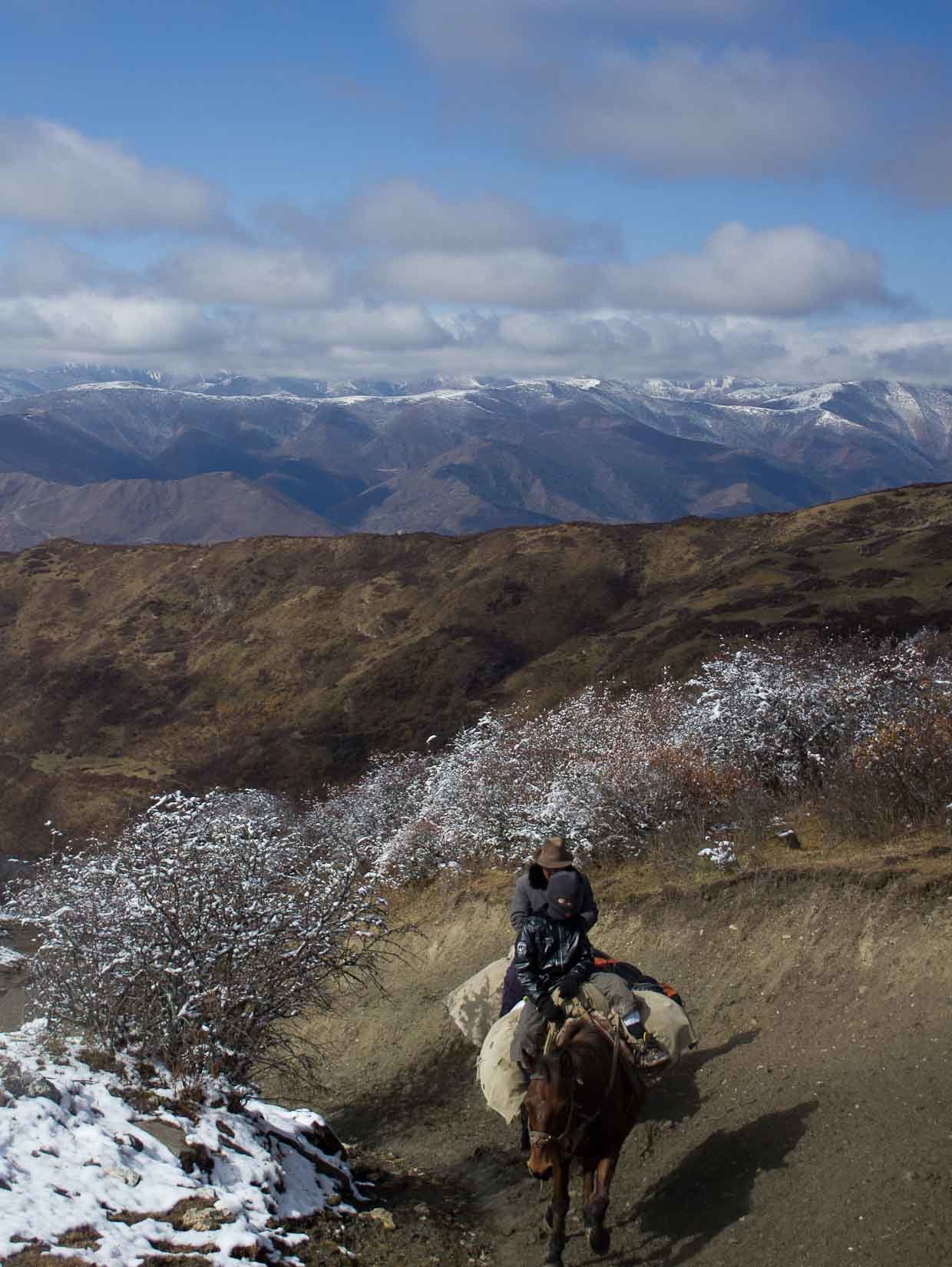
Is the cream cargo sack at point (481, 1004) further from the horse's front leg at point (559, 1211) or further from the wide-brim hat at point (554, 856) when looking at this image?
the horse's front leg at point (559, 1211)

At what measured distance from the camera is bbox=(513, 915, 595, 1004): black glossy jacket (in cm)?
801

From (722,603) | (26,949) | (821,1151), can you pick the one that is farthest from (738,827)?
(722,603)

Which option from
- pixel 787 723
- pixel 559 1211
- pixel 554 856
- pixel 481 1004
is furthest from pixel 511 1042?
pixel 787 723

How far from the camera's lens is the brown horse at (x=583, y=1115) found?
696cm

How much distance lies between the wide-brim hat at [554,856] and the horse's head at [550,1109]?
55.7 inches

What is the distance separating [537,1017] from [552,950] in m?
0.50

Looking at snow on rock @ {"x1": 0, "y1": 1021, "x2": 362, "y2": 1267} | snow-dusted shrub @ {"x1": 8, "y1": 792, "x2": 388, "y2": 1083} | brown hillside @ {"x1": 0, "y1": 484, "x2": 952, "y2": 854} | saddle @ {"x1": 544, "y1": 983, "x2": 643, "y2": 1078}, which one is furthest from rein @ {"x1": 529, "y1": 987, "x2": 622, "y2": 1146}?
brown hillside @ {"x1": 0, "y1": 484, "x2": 952, "y2": 854}

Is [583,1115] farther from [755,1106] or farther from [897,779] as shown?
[897,779]

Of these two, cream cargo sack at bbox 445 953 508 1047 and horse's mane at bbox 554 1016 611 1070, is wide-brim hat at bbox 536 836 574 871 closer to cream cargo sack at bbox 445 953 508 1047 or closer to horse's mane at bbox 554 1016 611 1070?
horse's mane at bbox 554 1016 611 1070

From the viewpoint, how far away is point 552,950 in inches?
320

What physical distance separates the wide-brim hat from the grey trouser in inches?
35.0

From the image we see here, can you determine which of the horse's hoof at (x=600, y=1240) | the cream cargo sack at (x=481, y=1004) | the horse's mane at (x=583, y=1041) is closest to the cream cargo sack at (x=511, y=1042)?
the horse's mane at (x=583, y=1041)

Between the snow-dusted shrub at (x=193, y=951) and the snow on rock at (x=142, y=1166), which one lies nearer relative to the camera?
the snow on rock at (x=142, y=1166)

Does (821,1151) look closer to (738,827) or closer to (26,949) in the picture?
(738,827)
